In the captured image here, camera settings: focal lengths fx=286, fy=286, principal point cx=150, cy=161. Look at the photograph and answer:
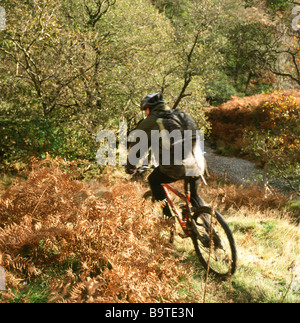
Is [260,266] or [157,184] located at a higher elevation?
[157,184]

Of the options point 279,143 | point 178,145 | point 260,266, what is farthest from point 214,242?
point 279,143

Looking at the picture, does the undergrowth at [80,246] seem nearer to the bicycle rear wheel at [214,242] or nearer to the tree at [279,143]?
the bicycle rear wheel at [214,242]

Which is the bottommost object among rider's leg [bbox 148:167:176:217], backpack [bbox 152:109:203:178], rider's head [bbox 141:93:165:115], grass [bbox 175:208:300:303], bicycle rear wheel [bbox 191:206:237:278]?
grass [bbox 175:208:300:303]

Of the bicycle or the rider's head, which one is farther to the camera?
the rider's head

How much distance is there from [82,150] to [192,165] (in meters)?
4.93

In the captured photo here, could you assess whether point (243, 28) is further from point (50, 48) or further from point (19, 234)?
point (19, 234)

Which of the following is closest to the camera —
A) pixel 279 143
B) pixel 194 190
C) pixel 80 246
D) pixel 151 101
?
pixel 80 246

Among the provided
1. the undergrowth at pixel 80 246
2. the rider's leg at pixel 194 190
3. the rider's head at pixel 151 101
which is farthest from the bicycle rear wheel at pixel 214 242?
the rider's head at pixel 151 101

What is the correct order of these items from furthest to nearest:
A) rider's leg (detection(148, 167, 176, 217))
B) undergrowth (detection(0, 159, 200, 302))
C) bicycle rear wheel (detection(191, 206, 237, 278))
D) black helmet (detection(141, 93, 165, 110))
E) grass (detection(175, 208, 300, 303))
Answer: rider's leg (detection(148, 167, 176, 217)), black helmet (detection(141, 93, 165, 110)), bicycle rear wheel (detection(191, 206, 237, 278)), grass (detection(175, 208, 300, 303)), undergrowth (detection(0, 159, 200, 302))

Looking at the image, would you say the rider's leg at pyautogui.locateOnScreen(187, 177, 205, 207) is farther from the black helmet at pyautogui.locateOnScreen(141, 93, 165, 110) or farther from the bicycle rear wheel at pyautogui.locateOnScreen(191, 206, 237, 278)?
the black helmet at pyautogui.locateOnScreen(141, 93, 165, 110)

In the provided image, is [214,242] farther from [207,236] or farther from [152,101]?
[152,101]

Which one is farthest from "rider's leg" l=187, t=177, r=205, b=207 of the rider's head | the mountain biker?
the rider's head

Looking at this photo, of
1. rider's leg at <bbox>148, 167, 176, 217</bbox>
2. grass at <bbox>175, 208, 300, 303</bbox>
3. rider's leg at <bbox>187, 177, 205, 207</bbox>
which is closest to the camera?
grass at <bbox>175, 208, 300, 303</bbox>

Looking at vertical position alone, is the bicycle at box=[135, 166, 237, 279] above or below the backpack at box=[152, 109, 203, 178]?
below
